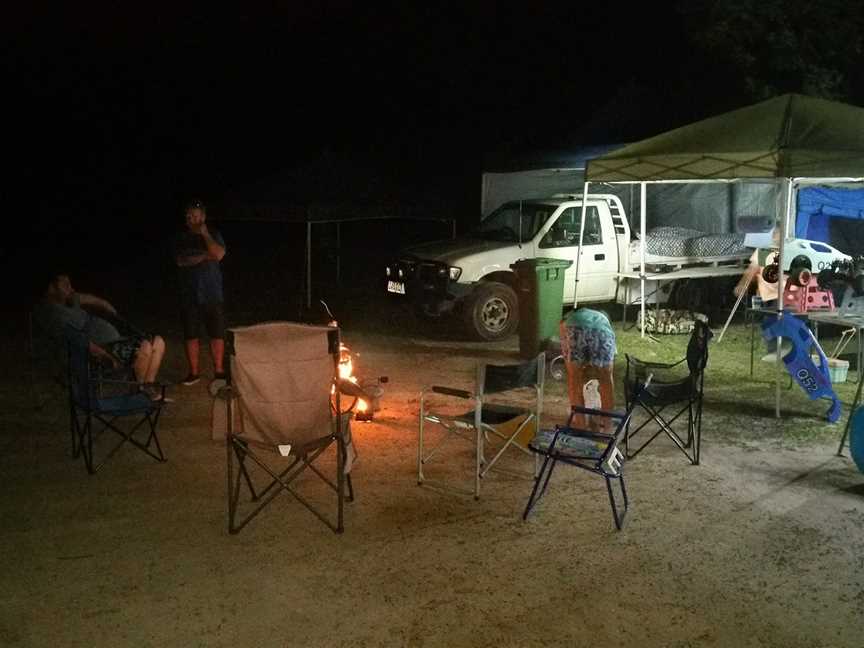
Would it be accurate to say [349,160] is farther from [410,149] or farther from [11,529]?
[410,149]

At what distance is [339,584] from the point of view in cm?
446

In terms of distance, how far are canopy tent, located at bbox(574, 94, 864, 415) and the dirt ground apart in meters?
2.33

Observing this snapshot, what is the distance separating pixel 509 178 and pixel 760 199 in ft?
13.9

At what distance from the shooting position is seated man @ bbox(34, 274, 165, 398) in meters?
7.13

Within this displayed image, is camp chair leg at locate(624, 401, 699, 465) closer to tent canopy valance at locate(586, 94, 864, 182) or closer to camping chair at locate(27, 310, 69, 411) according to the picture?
tent canopy valance at locate(586, 94, 864, 182)

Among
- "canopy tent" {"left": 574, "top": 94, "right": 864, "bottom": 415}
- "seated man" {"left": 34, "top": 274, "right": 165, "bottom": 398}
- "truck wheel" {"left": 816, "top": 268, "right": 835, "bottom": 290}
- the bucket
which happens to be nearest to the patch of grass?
the bucket

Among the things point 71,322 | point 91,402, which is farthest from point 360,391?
point 71,322

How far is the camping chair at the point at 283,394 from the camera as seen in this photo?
500 cm

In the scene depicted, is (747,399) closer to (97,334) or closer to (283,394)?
(283,394)

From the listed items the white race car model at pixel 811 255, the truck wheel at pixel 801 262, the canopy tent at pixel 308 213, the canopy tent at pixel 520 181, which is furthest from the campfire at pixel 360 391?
the canopy tent at pixel 520 181

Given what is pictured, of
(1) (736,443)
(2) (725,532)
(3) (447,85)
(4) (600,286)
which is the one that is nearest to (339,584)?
(2) (725,532)

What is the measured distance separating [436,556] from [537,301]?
568cm

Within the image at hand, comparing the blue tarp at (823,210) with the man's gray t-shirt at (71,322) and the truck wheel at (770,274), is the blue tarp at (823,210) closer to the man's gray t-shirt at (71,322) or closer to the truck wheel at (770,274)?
the truck wheel at (770,274)

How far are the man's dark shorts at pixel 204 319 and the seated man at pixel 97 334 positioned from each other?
2.46 feet
